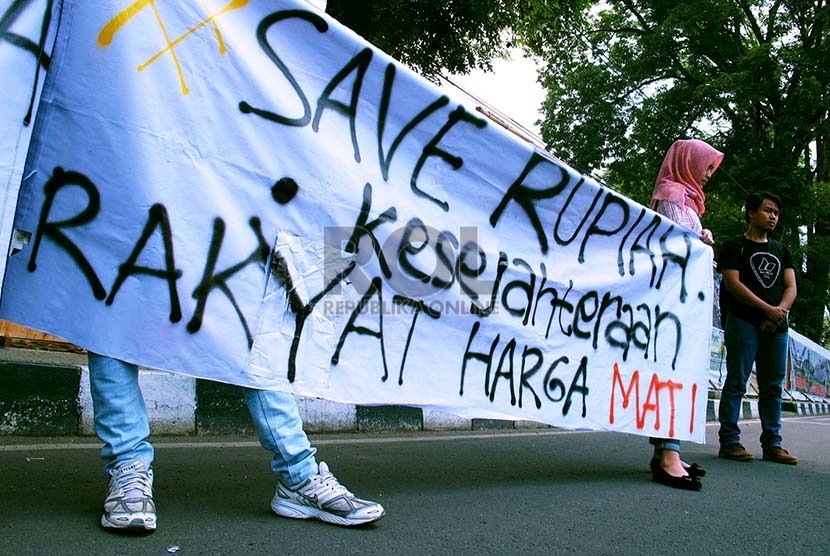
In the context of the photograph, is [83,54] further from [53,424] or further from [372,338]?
[53,424]

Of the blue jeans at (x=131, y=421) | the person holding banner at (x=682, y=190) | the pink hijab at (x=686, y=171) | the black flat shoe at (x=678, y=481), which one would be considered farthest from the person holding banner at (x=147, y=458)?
the pink hijab at (x=686, y=171)

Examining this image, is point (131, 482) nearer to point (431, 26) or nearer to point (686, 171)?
point (686, 171)

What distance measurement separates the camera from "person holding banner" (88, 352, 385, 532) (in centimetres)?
206

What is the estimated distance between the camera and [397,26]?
7.29m

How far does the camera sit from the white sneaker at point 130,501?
2.02 metres

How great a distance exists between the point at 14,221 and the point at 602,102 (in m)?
16.5

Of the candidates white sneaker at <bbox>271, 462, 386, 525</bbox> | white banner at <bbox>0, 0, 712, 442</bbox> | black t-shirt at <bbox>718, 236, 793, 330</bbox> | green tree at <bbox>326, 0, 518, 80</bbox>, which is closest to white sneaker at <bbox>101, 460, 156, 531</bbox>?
white banner at <bbox>0, 0, 712, 442</bbox>

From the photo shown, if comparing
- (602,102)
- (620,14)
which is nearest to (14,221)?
(602,102)

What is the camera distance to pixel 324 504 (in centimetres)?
227

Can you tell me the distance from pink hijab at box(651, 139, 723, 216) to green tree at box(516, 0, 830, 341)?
10143mm

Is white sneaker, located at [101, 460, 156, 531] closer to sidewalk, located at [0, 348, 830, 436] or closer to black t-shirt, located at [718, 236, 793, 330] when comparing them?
sidewalk, located at [0, 348, 830, 436]

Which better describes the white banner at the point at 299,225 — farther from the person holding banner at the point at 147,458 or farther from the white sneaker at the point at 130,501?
the white sneaker at the point at 130,501

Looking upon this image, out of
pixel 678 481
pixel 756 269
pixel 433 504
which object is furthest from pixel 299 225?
pixel 756 269

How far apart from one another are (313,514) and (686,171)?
248cm
